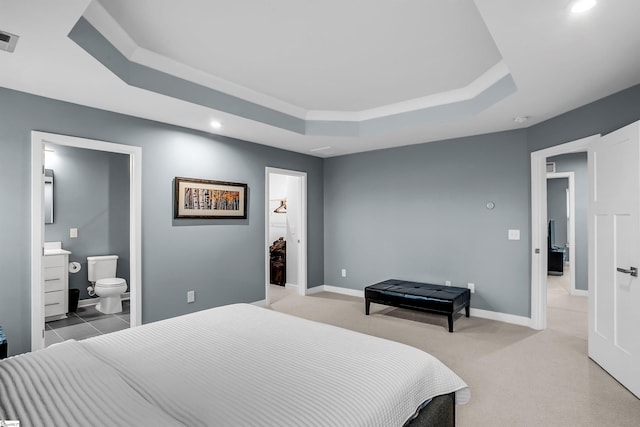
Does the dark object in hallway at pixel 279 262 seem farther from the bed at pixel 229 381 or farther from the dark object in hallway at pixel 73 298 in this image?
the bed at pixel 229 381

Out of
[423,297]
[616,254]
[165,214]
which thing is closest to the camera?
[616,254]

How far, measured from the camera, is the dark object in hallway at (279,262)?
6418 millimetres

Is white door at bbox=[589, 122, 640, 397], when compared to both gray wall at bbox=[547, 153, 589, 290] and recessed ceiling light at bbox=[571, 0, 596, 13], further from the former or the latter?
gray wall at bbox=[547, 153, 589, 290]

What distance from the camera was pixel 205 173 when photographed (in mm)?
4285

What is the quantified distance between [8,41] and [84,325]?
3266 mm

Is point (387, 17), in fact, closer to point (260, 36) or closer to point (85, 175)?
point (260, 36)

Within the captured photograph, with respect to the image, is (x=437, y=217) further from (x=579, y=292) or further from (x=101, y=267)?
(x=101, y=267)

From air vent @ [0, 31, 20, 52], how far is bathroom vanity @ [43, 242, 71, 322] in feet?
9.69

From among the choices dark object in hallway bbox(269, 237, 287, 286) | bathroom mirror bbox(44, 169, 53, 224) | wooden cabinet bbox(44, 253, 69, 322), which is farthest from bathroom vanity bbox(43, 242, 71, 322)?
dark object in hallway bbox(269, 237, 287, 286)

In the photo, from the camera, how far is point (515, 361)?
10.1 feet

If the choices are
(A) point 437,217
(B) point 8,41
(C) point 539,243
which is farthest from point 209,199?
(C) point 539,243

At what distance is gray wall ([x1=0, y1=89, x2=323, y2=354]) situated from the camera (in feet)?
9.49

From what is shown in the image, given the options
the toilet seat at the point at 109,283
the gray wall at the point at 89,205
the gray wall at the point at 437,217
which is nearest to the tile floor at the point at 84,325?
the toilet seat at the point at 109,283

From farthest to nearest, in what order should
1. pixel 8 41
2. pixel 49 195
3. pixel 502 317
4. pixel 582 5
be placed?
pixel 49 195
pixel 502 317
pixel 8 41
pixel 582 5
